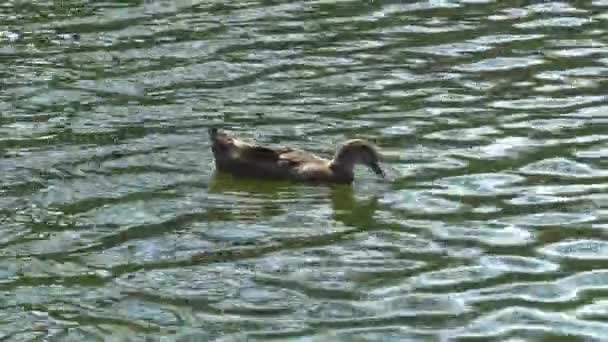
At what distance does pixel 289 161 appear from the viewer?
52.7 ft

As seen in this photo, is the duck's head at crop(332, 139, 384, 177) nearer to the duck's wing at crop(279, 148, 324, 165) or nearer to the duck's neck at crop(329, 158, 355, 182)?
the duck's neck at crop(329, 158, 355, 182)

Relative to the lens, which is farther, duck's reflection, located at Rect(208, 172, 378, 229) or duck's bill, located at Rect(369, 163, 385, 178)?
duck's bill, located at Rect(369, 163, 385, 178)

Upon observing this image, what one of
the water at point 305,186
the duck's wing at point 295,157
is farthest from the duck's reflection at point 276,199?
the duck's wing at point 295,157

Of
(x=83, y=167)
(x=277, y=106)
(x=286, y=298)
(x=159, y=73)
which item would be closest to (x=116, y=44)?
(x=159, y=73)

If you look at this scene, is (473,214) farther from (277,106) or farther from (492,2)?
(492,2)

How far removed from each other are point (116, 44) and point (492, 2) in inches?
206

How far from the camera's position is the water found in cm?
1236

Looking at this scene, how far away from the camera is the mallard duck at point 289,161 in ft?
52.5

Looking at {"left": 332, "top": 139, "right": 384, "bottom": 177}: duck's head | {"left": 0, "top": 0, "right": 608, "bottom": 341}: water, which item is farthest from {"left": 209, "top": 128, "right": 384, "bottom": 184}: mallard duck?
{"left": 0, "top": 0, "right": 608, "bottom": 341}: water

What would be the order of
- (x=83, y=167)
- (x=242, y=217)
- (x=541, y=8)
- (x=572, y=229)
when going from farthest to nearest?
(x=541, y=8), (x=83, y=167), (x=242, y=217), (x=572, y=229)

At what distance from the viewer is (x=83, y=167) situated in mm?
16281

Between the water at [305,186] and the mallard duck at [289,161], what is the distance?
0.14 metres

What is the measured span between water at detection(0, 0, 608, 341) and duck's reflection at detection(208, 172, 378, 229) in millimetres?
37

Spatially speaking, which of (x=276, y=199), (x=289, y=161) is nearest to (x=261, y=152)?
(x=289, y=161)
